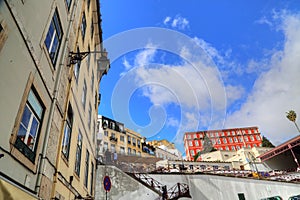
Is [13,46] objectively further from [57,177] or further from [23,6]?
[57,177]

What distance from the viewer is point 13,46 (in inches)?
189

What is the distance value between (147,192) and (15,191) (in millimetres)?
13516

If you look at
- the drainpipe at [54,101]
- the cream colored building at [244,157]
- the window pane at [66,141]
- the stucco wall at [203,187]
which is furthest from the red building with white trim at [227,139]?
the drainpipe at [54,101]

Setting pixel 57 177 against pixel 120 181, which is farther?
pixel 120 181

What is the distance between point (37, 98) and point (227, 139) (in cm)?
9080

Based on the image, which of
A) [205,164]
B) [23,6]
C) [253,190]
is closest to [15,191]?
[23,6]

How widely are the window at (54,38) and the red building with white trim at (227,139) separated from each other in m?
79.8

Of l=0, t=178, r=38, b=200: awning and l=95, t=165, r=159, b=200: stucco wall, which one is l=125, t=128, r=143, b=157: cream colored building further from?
l=0, t=178, r=38, b=200: awning

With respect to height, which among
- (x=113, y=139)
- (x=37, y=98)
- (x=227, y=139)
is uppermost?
(x=227, y=139)

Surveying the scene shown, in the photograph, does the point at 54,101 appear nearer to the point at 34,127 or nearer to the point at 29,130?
the point at 34,127

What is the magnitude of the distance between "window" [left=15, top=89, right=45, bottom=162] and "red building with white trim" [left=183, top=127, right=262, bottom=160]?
265 feet

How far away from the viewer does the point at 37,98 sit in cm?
621

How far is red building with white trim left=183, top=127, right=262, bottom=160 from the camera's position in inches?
3282

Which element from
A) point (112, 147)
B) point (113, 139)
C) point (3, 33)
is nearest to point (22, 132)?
point (3, 33)
